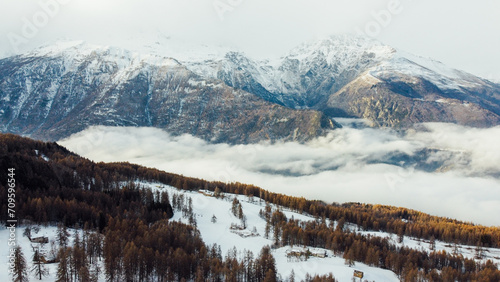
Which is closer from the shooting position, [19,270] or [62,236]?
[19,270]

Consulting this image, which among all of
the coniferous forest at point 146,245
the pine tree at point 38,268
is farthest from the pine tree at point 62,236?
the pine tree at point 38,268

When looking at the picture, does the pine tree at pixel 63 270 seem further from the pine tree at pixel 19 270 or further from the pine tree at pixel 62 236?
the pine tree at pixel 62 236

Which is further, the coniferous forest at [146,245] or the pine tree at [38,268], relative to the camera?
the coniferous forest at [146,245]

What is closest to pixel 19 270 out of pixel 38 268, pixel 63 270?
pixel 38 268

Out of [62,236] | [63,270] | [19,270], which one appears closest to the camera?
[19,270]

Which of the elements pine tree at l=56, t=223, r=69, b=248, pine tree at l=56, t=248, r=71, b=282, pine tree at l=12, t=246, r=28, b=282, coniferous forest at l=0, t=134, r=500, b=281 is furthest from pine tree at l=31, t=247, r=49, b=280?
pine tree at l=56, t=223, r=69, b=248

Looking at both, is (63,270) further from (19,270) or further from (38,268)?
(19,270)

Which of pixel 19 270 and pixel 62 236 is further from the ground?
pixel 62 236

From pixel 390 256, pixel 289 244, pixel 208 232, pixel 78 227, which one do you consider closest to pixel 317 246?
pixel 289 244

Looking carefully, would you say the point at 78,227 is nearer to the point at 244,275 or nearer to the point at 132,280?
the point at 132,280

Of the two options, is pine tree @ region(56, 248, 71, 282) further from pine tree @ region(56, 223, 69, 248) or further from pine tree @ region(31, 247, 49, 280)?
pine tree @ region(56, 223, 69, 248)

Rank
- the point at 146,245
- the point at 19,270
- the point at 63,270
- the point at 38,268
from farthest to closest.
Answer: the point at 146,245
the point at 38,268
the point at 63,270
the point at 19,270
